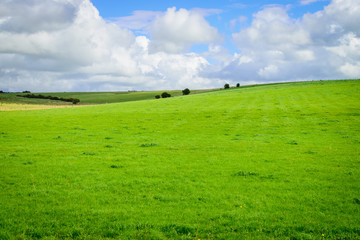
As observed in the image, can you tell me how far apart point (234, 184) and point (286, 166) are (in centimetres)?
465

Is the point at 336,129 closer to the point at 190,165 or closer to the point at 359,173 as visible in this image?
the point at 359,173

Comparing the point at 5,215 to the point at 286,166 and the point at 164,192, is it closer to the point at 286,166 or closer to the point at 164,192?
the point at 164,192

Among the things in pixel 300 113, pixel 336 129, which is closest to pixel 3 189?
pixel 336 129

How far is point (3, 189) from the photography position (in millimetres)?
10617

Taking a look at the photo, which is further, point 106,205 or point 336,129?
point 336,129

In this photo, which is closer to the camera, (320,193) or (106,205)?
(106,205)

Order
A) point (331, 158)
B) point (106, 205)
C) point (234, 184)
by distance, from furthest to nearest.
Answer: point (331, 158), point (234, 184), point (106, 205)

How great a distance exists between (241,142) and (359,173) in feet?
32.6

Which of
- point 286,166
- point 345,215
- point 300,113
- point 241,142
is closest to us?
point 345,215

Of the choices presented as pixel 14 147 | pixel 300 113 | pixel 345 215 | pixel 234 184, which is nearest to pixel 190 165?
pixel 234 184

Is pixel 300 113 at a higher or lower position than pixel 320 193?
higher

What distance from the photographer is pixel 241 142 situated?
21.7 meters

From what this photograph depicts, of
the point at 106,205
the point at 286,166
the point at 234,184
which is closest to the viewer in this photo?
the point at 106,205

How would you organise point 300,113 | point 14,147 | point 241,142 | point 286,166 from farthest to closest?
point 300,113 < point 241,142 < point 14,147 < point 286,166
